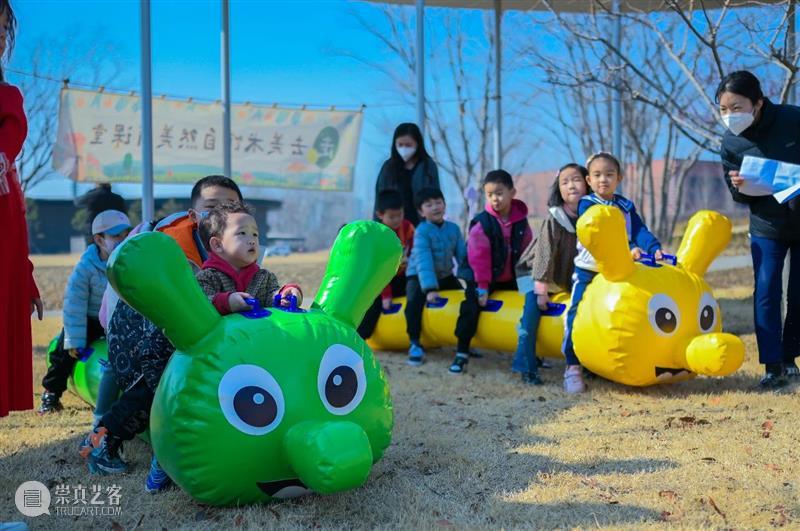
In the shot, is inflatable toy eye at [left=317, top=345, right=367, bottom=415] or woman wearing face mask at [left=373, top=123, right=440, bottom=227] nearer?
inflatable toy eye at [left=317, top=345, right=367, bottom=415]

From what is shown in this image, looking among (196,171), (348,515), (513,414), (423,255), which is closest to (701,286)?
(513,414)

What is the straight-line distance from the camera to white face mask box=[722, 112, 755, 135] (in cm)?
411

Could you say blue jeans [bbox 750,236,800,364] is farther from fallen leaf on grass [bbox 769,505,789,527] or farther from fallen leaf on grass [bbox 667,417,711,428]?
fallen leaf on grass [bbox 769,505,789,527]

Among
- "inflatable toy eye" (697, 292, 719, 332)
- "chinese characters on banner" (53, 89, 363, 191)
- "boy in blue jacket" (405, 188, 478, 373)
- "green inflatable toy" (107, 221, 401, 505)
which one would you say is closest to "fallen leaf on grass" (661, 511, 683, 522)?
"green inflatable toy" (107, 221, 401, 505)

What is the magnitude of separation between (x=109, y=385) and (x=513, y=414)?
2.09m

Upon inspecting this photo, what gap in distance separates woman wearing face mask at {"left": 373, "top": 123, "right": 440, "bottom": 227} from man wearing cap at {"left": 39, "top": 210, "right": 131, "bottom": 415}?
2.56m

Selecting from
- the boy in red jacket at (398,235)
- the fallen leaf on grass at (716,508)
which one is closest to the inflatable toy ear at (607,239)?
the fallen leaf on grass at (716,508)

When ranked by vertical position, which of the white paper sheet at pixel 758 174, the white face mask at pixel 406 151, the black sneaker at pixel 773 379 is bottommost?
the black sneaker at pixel 773 379

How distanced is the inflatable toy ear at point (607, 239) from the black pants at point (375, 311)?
2.33 metres

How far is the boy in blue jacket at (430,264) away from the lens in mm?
5484

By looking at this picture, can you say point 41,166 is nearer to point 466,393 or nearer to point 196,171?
point 196,171

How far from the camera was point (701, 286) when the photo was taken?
4.23 metres

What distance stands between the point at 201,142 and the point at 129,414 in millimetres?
6387

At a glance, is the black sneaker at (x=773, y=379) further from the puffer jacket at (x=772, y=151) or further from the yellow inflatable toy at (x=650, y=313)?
the puffer jacket at (x=772, y=151)
